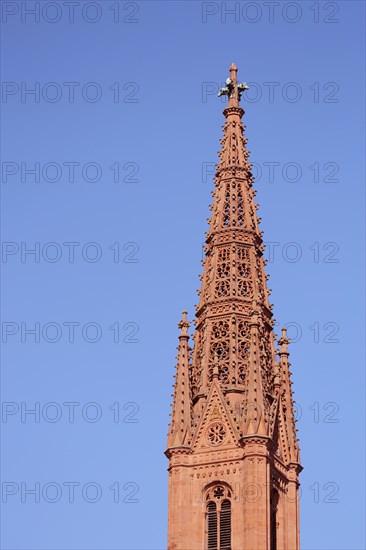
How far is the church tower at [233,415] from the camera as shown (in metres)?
103

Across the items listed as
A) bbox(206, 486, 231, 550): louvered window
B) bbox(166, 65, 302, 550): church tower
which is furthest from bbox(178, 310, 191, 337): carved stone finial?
bbox(206, 486, 231, 550): louvered window

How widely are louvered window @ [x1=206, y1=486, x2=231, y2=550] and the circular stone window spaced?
8.97 ft

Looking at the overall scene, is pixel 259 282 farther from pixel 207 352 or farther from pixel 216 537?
pixel 216 537

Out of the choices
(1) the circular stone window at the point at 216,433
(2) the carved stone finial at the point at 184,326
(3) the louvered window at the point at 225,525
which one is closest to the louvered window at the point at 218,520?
(3) the louvered window at the point at 225,525

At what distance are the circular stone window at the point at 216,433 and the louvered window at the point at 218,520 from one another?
274 cm

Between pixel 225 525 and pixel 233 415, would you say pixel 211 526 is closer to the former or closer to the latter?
pixel 225 525

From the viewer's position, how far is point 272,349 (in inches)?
4400

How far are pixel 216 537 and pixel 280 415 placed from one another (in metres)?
8.91

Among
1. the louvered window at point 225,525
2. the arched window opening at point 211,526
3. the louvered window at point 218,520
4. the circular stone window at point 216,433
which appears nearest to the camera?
the louvered window at point 225,525

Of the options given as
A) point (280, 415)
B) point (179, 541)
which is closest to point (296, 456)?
point (280, 415)

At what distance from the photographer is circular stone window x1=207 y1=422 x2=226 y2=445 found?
346 feet

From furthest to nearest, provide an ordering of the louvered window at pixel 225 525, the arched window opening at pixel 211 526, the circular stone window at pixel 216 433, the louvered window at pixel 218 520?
the circular stone window at pixel 216 433 < the arched window opening at pixel 211 526 < the louvered window at pixel 218 520 < the louvered window at pixel 225 525

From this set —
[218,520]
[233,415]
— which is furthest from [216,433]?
[218,520]

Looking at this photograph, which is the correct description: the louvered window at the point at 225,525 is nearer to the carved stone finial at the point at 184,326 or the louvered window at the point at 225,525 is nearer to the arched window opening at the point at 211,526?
the arched window opening at the point at 211,526
